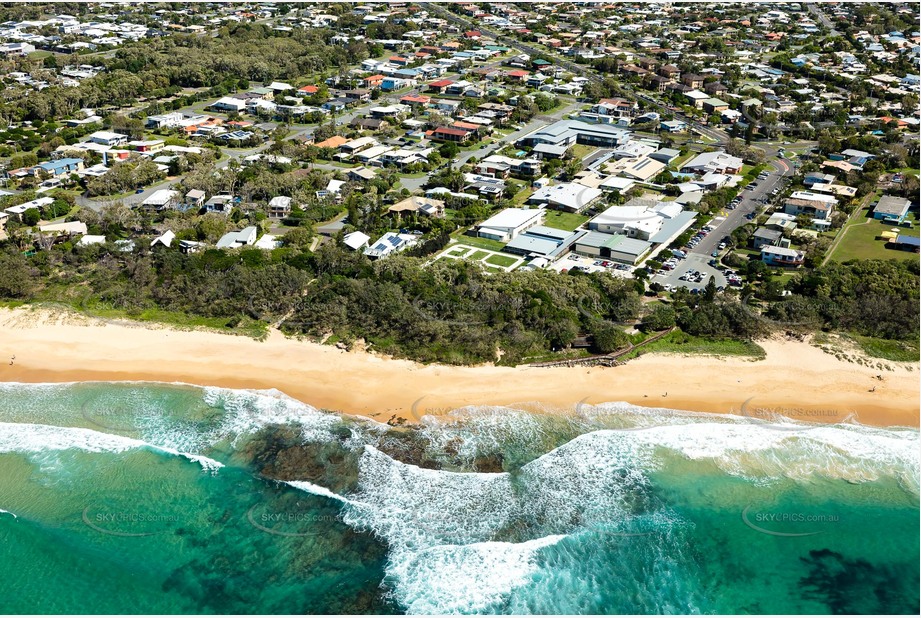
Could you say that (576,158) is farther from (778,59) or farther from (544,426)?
(778,59)

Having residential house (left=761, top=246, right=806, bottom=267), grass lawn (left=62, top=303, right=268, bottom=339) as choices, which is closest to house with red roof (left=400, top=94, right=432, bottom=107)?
residential house (left=761, top=246, right=806, bottom=267)

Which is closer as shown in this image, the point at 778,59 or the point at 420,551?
the point at 420,551

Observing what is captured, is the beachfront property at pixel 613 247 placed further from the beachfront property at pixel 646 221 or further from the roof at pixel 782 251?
the roof at pixel 782 251

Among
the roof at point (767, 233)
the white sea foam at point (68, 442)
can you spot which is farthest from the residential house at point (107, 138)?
the roof at point (767, 233)

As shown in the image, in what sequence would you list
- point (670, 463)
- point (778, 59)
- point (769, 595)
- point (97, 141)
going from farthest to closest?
point (778, 59), point (97, 141), point (670, 463), point (769, 595)

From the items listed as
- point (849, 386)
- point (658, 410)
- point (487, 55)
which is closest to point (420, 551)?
point (658, 410)

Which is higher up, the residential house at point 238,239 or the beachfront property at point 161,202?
the residential house at point 238,239

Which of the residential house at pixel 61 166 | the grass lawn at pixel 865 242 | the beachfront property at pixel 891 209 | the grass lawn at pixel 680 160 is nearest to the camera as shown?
the grass lawn at pixel 865 242
